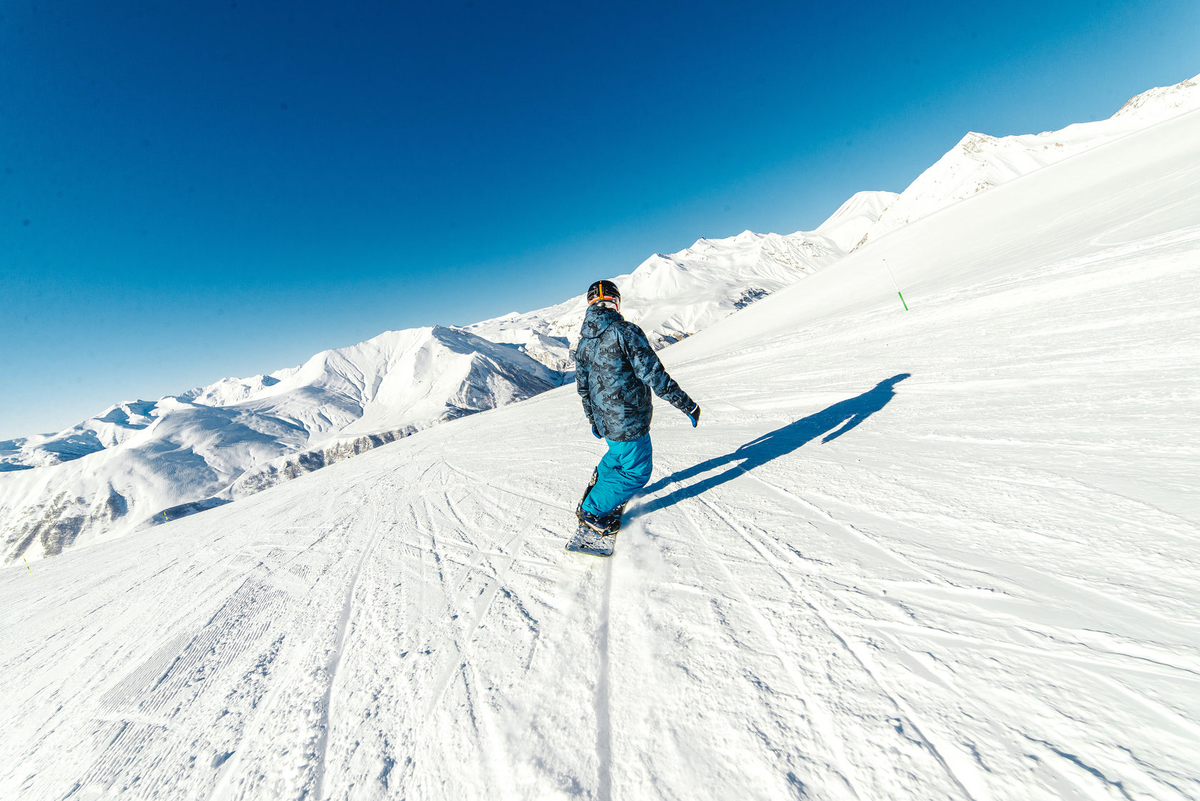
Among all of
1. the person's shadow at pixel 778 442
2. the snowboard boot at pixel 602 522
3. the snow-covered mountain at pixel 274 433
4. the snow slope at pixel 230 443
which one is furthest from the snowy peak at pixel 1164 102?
the snow slope at pixel 230 443

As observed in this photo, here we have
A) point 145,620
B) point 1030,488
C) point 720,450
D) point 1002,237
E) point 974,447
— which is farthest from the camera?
point 1002,237

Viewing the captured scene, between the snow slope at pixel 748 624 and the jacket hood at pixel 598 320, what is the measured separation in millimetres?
1680

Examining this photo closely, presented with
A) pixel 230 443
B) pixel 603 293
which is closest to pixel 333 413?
pixel 230 443

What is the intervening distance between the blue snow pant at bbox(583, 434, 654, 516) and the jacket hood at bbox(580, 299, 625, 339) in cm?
88

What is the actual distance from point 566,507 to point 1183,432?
458 cm

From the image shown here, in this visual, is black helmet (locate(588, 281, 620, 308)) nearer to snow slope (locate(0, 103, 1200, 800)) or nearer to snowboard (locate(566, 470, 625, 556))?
snowboard (locate(566, 470, 625, 556))

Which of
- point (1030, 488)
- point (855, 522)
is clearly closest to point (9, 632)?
point (855, 522)

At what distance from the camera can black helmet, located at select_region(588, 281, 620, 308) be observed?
3.37m

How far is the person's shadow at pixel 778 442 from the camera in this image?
4.02 metres

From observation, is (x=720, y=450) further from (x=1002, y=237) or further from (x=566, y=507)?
(x=1002, y=237)

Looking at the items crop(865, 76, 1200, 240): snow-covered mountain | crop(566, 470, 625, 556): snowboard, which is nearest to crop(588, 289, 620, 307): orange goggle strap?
crop(566, 470, 625, 556): snowboard

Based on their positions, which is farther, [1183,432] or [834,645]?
[1183,432]

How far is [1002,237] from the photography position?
481 inches

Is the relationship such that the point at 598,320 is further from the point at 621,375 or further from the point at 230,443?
the point at 230,443
